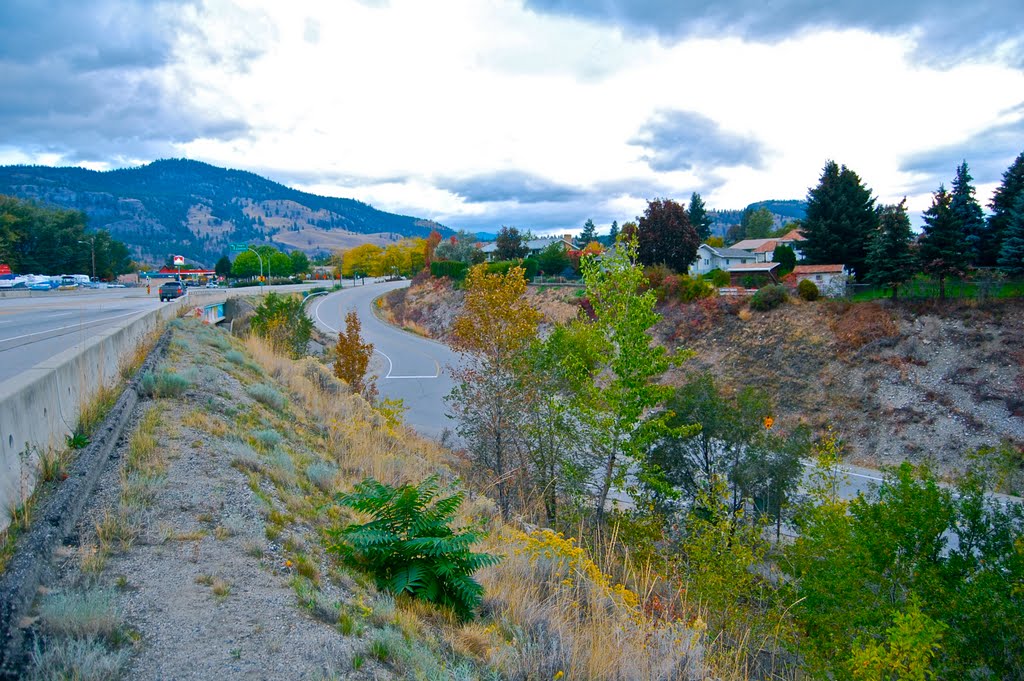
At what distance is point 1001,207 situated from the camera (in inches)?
1330

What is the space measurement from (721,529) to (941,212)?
974 inches

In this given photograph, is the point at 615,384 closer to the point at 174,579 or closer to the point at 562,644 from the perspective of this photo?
the point at 562,644

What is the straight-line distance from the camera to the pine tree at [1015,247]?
26594mm

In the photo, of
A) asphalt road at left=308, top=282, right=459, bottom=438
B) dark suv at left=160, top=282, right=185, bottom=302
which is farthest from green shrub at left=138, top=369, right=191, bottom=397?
dark suv at left=160, top=282, right=185, bottom=302

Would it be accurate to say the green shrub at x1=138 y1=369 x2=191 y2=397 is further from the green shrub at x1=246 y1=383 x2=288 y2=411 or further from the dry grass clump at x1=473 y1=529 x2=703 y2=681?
the dry grass clump at x1=473 y1=529 x2=703 y2=681

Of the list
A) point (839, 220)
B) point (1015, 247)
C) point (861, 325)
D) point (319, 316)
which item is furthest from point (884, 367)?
point (319, 316)

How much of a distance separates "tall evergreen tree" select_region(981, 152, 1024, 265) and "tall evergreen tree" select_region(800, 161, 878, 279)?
616 cm

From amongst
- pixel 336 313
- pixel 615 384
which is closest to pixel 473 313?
pixel 615 384

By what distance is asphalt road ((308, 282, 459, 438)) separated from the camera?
24781 mm

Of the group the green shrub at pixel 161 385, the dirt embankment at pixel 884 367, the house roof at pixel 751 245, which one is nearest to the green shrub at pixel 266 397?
the green shrub at pixel 161 385

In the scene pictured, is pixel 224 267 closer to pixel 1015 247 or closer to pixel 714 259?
pixel 714 259

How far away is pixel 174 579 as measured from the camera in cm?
387

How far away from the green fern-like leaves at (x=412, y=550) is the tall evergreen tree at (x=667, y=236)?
40.1 m

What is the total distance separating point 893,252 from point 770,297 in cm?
573
